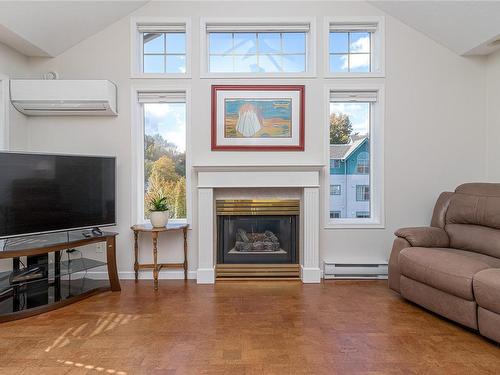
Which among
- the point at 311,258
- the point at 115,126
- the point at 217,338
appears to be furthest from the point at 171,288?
the point at 115,126

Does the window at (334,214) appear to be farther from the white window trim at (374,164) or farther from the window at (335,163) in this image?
the window at (335,163)

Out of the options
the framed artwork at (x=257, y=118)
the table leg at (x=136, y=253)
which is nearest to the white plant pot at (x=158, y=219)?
the table leg at (x=136, y=253)

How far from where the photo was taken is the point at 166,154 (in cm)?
361

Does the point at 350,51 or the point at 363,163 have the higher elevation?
the point at 350,51

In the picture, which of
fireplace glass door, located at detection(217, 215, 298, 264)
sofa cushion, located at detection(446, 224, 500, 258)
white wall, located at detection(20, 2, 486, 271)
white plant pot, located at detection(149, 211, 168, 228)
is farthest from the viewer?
fireplace glass door, located at detection(217, 215, 298, 264)

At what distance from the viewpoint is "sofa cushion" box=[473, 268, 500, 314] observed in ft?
6.58

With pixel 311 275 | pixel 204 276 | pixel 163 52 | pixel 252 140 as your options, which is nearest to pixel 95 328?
pixel 204 276

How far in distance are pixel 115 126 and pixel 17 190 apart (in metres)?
1.20

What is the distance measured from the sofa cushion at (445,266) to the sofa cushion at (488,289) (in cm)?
5

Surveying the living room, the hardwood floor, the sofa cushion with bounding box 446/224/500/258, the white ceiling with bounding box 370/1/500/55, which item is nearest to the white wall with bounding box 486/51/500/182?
the living room

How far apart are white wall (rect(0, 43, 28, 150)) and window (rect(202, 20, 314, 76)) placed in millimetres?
2015

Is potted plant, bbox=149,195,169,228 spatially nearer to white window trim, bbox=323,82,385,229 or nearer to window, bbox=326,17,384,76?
white window trim, bbox=323,82,385,229

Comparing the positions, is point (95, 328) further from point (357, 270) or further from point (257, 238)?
point (357, 270)

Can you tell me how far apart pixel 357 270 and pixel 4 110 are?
4042mm
